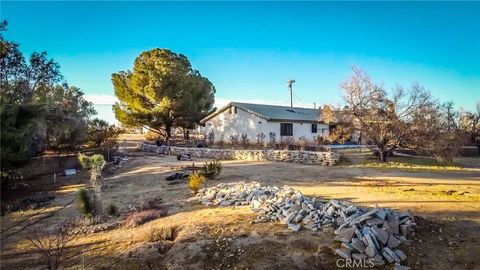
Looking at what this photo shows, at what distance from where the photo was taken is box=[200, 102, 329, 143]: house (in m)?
32.3

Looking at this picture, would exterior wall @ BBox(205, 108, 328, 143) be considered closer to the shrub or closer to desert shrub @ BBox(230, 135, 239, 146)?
desert shrub @ BBox(230, 135, 239, 146)

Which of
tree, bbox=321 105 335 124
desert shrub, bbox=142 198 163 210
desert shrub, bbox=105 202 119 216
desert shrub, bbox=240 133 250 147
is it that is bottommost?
desert shrub, bbox=105 202 119 216

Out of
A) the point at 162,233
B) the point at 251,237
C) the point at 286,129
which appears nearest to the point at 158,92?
the point at 286,129

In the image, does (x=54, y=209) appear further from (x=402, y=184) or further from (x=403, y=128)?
(x=403, y=128)

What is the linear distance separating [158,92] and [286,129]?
13613 mm

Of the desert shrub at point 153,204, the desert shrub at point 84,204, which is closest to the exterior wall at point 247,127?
the desert shrub at point 153,204

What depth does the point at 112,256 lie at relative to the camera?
26.1ft

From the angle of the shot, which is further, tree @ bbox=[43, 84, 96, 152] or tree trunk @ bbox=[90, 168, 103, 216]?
tree @ bbox=[43, 84, 96, 152]

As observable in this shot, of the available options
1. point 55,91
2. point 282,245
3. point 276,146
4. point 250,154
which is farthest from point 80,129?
point 282,245

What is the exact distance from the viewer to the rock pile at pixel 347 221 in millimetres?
7035

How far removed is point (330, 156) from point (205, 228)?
13931 millimetres

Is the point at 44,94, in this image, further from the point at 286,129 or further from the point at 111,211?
the point at 286,129

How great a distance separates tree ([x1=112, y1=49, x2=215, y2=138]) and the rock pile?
78.6 feet
